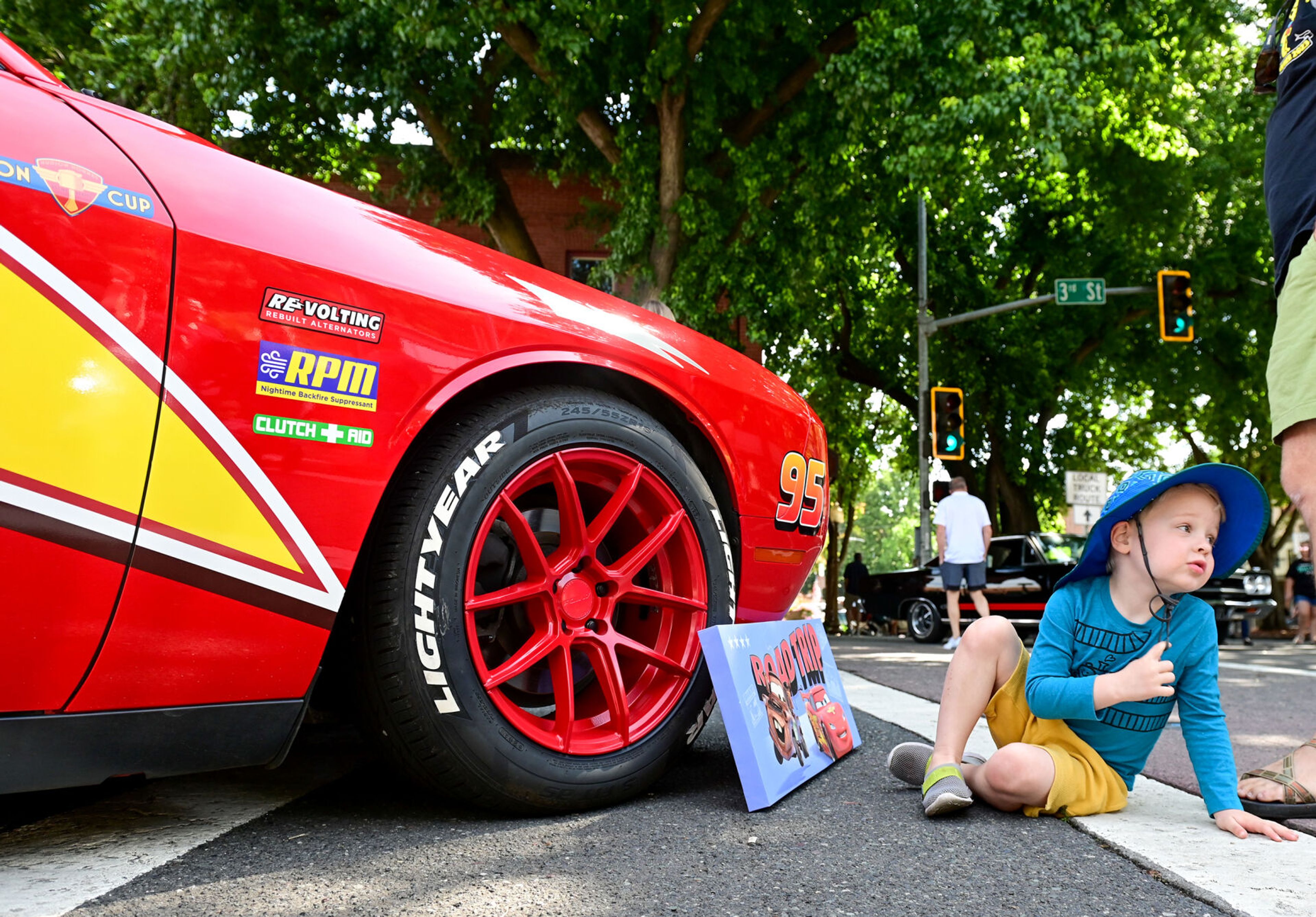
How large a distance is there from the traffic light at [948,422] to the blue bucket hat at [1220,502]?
12223mm

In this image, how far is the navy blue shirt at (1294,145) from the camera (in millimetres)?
1975

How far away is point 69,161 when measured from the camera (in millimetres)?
1603

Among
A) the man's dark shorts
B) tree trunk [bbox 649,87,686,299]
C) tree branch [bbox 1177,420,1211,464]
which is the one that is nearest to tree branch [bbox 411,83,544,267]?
tree trunk [bbox 649,87,686,299]

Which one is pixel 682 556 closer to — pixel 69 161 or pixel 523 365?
pixel 523 365

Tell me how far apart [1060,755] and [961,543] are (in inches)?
318

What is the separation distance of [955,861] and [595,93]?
10719mm

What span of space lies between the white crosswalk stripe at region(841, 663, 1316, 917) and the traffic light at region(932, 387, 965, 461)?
12.0 metres

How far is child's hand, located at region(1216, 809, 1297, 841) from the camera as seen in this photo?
6.41 feet

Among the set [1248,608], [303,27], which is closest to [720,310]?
[303,27]

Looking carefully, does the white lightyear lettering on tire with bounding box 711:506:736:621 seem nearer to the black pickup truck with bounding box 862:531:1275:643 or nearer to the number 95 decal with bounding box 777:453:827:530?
the number 95 decal with bounding box 777:453:827:530

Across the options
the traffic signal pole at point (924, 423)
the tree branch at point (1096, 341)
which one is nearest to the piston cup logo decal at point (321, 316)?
the traffic signal pole at point (924, 423)

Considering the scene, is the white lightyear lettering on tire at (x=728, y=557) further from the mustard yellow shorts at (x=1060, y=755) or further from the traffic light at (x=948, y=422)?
the traffic light at (x=948, y=422)

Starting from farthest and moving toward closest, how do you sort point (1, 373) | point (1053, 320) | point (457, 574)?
point (1053, 320)
point (457, 574)
point (1, 373)

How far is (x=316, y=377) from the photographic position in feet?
5.84
